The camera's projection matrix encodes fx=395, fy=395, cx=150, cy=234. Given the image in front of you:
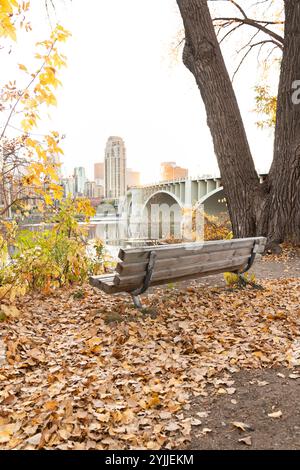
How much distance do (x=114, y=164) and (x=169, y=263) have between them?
15744mm

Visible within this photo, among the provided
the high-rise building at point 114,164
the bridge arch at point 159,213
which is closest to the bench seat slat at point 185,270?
the high-rise building at point 114,164

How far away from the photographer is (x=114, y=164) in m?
19.4

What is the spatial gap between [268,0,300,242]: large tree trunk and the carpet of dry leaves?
153 inches

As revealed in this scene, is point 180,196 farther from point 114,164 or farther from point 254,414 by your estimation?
point 254,414

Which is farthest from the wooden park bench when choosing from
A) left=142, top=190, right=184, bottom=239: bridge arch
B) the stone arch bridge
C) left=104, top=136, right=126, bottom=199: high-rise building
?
left=142, top=190, right=184, bottom=239: bridge arch

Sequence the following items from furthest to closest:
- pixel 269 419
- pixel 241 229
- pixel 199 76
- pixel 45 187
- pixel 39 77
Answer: pixel 241 229 < pixel 199 76 < pixel 45 187 < pixel 39 77 < pixel 269 419

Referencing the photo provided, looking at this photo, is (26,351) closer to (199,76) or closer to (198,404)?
(198,404)

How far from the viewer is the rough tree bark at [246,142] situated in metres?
7.88

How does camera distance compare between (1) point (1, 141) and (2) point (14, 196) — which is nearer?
(1) point (1, 141)

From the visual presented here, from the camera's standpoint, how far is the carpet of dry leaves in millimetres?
2238

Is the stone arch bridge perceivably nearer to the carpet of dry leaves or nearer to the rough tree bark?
the rough tree bark

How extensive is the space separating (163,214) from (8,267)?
2754 cm
